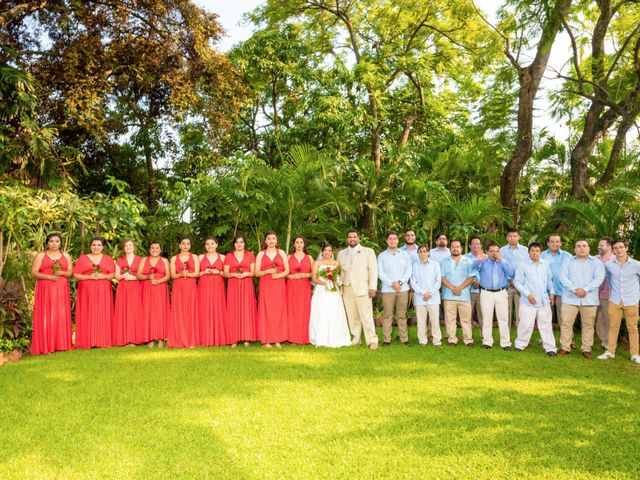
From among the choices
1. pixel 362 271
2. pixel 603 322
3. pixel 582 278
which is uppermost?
pixel 362 271

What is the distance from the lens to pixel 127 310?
329 inches

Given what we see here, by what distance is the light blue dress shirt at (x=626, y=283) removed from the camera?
7.31 meters

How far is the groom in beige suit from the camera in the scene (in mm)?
8188

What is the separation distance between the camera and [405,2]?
49.7 ft

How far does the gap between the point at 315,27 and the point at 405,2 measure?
2879 mm

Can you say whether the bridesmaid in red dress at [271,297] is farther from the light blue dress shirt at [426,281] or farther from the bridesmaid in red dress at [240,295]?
the light blue dress shirt at [426,281]

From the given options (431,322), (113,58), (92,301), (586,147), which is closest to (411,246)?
(431,322)

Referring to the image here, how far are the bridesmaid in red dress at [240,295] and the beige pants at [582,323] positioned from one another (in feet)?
15.2

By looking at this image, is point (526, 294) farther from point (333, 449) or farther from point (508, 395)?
point (333, 449)

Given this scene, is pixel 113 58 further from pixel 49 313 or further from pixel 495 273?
pixel 495 273

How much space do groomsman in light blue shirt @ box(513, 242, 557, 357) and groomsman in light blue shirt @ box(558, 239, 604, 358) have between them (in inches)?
8.8

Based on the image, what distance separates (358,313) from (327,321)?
51cm

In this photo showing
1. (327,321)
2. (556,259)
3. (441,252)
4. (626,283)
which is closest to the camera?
(626,283)

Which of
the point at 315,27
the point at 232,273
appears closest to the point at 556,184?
the point at 315,27
